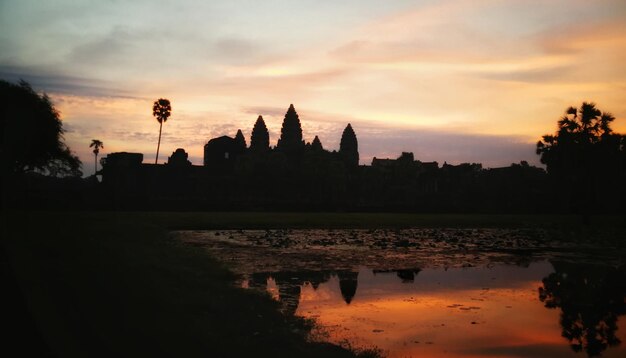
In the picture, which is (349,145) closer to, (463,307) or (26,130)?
(26,130)

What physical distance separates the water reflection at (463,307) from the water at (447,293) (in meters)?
0.03

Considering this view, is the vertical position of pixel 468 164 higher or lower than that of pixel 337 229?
higher

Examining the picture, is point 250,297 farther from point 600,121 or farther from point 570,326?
point 600,121

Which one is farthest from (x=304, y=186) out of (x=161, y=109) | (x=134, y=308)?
(x=134, y=308)

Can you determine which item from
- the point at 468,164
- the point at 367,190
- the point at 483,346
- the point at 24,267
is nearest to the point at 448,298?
the point at 483,346

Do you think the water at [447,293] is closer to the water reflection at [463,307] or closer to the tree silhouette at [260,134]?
the water reflection at [463,307]

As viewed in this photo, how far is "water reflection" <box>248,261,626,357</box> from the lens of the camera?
909cm

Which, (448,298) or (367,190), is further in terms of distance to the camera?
(367,190)

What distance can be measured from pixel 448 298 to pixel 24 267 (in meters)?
9.95

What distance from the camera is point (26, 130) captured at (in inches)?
1391

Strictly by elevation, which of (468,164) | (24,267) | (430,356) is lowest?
(430,356)

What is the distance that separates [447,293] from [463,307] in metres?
1.67

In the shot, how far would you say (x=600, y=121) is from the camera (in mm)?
46750

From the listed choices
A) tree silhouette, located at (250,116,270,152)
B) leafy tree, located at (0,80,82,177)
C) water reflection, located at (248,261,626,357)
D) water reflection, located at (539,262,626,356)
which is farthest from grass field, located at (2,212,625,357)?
tree silhouette, located at (250,116,270,152)
